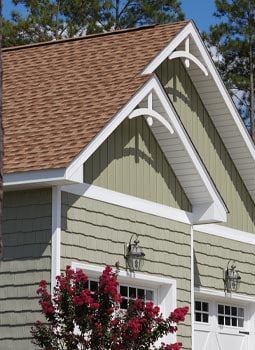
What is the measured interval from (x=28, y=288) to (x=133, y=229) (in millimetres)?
2338

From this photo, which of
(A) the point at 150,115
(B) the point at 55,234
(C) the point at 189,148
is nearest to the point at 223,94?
(C) the point at 189,148

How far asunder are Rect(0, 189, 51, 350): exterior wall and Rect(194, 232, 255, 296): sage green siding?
4.34 metres

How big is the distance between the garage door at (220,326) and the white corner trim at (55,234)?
15.3 feet

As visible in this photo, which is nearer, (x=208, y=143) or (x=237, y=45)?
(x=208, y=143)

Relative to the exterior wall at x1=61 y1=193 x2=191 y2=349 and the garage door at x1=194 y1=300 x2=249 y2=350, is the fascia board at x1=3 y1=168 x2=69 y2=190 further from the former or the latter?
the garage door at x1=194 y1=300 x2=249 y2=350

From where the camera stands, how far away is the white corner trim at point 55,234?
1446cm

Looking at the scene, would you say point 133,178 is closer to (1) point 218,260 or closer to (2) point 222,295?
(1) point 218,260

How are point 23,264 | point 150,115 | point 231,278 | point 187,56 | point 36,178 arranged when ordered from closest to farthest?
point 36,178 < point 23,264 < point 150,115 < point 187,56 < point 231,278

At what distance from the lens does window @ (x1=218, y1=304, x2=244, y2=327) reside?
63.8ft

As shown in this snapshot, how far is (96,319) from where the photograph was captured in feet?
42.2

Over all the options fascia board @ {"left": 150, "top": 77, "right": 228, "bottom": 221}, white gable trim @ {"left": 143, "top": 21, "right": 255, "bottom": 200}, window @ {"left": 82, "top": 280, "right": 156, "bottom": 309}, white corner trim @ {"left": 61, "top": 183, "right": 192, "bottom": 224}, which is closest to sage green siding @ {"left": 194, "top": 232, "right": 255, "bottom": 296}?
white corner trim @ {"left": 61, "top": 183, "right": 192, "bottom": 224}

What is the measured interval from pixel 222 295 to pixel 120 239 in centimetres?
355

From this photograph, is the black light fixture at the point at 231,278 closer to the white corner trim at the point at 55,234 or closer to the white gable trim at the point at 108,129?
the white gable trim at the point at 108,129

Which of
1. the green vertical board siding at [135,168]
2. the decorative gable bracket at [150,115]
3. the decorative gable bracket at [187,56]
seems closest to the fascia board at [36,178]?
the green vertical board siding at [135,168]
